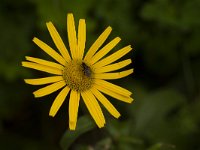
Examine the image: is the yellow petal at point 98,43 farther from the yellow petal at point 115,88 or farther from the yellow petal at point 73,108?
the yellow petal at point 73,108

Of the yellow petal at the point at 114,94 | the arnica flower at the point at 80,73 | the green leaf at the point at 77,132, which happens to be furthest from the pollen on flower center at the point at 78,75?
the green leaf at the point at 77,132

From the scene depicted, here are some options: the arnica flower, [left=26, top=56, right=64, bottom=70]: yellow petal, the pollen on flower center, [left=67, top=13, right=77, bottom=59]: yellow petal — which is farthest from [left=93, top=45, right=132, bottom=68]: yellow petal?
[left=26, top=56, right=64, bottom=70]: yellow petal

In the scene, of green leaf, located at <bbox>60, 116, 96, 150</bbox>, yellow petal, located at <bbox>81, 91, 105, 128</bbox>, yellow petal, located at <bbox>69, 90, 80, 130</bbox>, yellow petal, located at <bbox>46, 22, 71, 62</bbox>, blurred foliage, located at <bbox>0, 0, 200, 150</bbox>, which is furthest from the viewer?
blurred foliage, located at <bbox>0, 0, 200, 150</bbox>

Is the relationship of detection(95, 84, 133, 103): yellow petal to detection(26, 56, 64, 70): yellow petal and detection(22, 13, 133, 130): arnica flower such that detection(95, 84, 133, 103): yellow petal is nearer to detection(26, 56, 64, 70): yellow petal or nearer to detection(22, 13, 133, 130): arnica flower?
detection(22, 13, 133, 130): arnica flower

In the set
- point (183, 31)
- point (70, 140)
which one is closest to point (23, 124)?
point (70, 140)

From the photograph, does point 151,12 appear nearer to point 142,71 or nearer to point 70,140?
point 142,71

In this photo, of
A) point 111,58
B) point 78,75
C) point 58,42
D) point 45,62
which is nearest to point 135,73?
point 111,58
